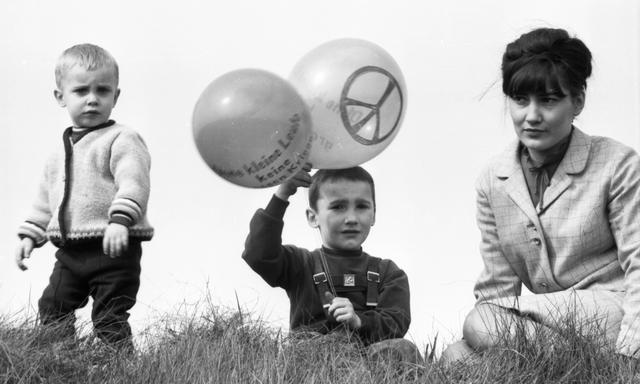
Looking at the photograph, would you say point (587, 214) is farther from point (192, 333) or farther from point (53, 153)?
point (53, 153)

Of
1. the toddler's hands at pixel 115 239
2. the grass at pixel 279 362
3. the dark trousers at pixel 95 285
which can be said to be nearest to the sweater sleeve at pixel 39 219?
the dark trousers at pixel 95 285

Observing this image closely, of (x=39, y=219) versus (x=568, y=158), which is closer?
(x=568, y=158)

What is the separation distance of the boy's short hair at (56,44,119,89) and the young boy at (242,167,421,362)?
0.99 meters

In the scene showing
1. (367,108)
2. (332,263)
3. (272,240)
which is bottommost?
(332,263)

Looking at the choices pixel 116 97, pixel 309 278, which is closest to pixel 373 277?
pixel 309 278

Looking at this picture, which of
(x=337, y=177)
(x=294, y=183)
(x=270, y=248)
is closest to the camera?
(x=294, y=183)

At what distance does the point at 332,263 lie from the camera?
16.3ft

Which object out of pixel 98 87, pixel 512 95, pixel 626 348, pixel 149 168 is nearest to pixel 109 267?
pixel 149 168

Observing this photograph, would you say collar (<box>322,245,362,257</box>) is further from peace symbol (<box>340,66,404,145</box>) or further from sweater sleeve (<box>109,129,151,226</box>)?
sweater sleeve (<box>109,129,151,226</box>)

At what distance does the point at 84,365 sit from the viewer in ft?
13.2

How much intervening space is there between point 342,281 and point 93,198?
3.80 feet

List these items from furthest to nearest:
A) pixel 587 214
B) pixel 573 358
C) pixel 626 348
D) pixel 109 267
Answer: pixel 109 267, pixel 587 214, pixel 626 348, pixel 573 358

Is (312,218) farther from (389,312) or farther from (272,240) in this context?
(389,312)

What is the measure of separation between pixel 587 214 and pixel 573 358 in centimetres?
81
